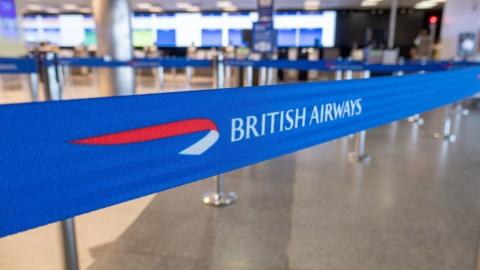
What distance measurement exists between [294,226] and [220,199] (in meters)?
0.74

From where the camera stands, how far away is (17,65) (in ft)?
15.3

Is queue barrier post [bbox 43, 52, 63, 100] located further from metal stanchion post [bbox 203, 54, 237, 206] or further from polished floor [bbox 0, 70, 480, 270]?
metal stanchion post [bbox 203, 54, 237, 206]

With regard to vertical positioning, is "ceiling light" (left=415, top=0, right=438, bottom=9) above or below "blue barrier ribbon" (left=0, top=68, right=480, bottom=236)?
above

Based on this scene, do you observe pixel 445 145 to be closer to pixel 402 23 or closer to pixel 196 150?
pixel 196 150

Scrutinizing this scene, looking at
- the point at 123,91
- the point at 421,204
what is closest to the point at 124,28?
the point at 123,91

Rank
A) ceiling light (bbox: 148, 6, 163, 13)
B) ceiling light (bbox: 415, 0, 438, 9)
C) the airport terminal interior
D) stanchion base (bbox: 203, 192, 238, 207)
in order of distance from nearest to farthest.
→ 1. the airport terminal interior
2. stanchion base (bbox: 203, 192, 238, 207)
3. ceiling light (bbox: 415, 0, 438, 9)
4. ceiling light (bbox: 148, 6, 163, 13)

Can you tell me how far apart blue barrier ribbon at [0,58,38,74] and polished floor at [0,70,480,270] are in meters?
2.74

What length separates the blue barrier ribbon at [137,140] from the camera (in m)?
0.71

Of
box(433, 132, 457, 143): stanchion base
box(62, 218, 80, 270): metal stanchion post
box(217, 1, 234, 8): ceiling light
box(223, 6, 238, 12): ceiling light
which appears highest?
box(217, 1, 234, 8): ceiling light

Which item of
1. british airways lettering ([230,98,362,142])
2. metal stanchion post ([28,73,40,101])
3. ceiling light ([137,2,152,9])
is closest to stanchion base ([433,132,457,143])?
british airways lettering ([230,98,362,142])

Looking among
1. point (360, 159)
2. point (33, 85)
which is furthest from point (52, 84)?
point (33, 85)

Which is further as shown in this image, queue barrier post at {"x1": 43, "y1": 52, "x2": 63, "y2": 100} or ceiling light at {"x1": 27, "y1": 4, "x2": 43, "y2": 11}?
ceiling light at {"x1": 27, "y1": 4, "x2": 43, "y2": 11}

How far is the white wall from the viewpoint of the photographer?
10.4 metres

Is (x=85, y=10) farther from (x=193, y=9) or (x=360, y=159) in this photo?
(x=360, y=159)
